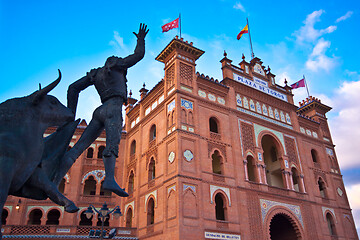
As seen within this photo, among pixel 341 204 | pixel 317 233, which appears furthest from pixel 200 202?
pixel 341 204

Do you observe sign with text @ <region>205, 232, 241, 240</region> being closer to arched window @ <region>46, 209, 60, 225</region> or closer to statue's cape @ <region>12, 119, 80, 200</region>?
arched window @ <region>46, 209, 60, 225</region>

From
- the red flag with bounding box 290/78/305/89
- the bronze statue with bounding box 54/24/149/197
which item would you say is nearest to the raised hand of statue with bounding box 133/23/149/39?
the bronze statue with bounding box 54/24/149/197

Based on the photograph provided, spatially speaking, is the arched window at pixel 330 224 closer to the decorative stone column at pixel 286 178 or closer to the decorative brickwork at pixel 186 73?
the decorative stone column at pixel 286 178

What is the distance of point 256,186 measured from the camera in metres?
18.2

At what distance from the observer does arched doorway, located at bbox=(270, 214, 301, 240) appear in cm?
1925

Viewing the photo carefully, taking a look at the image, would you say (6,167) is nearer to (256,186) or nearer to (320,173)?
(256,186)

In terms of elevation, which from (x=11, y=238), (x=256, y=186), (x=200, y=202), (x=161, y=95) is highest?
(x=161, y=95)

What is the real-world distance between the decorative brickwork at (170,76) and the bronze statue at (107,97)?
15.1 metres

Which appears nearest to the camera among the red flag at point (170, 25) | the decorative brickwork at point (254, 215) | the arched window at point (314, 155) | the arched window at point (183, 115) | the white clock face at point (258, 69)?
the decorative brickwork at point (254, 215)

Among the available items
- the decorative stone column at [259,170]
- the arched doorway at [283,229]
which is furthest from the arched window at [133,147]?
the arched doorway at [283,229]

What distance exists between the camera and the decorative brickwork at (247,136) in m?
19.1

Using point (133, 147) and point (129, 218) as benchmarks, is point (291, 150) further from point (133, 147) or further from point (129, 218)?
point (129, 218)

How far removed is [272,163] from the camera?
22.0m

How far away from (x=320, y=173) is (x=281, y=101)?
18.7 ft
